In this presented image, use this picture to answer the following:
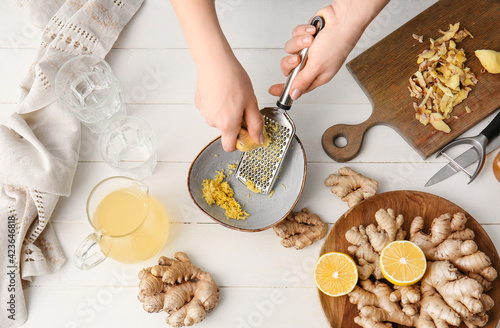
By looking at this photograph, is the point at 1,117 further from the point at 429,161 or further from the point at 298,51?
the point at 429,161

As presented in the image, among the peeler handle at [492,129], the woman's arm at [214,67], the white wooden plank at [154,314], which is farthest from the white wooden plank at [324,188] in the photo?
the woman's arm at [214,67]

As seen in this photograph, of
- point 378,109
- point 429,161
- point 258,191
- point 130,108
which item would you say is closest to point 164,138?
point 130,108

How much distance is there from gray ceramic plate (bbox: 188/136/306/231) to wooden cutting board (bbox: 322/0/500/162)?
0.13m

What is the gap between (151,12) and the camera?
143cm

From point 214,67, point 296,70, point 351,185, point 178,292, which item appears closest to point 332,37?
point 296,70

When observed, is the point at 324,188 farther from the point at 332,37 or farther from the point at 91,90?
the point at 91,90

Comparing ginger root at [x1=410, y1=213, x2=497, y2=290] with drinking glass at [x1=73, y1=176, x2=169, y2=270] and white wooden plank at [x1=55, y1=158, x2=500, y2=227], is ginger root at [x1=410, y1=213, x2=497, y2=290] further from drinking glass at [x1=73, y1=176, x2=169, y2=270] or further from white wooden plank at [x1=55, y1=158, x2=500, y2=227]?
drinking glass at [x1=73, y1=176, x2=169, y2=270]

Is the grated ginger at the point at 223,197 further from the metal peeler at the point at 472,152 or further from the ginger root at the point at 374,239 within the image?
the metal peeler at the point at 472,152

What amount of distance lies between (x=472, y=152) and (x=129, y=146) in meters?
1.02

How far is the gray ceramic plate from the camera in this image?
1.22m

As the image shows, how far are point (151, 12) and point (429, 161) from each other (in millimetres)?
998

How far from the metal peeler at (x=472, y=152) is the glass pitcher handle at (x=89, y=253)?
942 millimetres

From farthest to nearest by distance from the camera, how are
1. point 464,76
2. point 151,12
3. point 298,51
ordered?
point 151,12, point 464,76, point 298,51

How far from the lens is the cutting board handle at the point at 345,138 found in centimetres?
129
